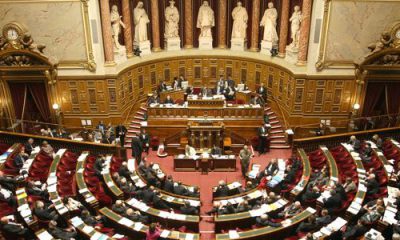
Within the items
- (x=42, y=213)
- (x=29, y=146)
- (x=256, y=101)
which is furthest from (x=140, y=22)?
(x=42, y=213)

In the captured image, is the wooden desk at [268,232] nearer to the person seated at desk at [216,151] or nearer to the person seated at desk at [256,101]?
the person seated at desk at [216,151]

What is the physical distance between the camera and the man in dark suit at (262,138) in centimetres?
1798

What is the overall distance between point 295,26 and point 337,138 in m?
6.10

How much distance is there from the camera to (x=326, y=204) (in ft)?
41.1

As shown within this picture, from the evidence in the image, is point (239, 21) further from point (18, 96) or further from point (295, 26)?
point (18, 96)

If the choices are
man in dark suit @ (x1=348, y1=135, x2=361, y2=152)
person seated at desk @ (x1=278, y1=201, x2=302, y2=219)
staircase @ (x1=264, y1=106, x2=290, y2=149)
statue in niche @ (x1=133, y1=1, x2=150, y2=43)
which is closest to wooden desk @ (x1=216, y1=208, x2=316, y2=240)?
person seated at desk @ (x1=278, y1=201, x2=302, y2=219)

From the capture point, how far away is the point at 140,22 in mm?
21672

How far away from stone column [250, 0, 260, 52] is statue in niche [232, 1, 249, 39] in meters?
0.47

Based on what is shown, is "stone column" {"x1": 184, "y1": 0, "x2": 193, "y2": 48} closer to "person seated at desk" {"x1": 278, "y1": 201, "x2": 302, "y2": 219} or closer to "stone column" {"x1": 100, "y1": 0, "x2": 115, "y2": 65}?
"stone column" {"x1": 100, "y1": 0, "x2": 115, "y2": 65}

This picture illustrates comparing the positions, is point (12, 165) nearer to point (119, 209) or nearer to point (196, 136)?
point (119, 209)

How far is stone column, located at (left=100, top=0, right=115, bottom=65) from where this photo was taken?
1852 cm

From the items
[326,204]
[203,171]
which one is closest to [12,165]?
[203,171]

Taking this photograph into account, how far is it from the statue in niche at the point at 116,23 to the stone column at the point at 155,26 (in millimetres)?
2166

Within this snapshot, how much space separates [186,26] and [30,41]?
342 inches
